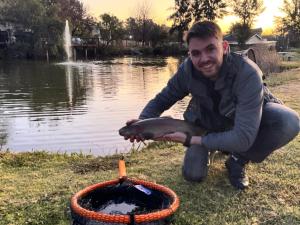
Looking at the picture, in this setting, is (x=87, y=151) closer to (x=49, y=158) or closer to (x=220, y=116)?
(x=49, y=158)

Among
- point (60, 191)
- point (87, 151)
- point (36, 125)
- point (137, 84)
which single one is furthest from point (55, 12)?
point (60, 191)

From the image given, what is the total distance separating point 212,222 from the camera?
368 centimetres

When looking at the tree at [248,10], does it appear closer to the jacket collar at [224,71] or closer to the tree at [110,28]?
the tree at [110,28]

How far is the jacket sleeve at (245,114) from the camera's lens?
3.77 meters

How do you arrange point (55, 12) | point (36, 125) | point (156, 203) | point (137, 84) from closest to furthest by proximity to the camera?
point (156, 203) → point (36, 125) → point (137, 84) → point (55, 12)

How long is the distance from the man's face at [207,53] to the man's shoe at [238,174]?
1.04 m

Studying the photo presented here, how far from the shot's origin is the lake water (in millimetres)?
9852

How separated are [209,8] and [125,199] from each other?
7455cm

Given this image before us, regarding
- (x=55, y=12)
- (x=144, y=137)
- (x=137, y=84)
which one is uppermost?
(x=55, y=12)

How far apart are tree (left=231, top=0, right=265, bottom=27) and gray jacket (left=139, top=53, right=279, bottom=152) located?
63453 millimetres

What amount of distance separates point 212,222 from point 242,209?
41 centimetres

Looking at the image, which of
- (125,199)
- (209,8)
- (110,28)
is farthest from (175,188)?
(209,8)

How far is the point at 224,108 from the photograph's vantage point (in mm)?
4109

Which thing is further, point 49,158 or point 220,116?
point 49,158
